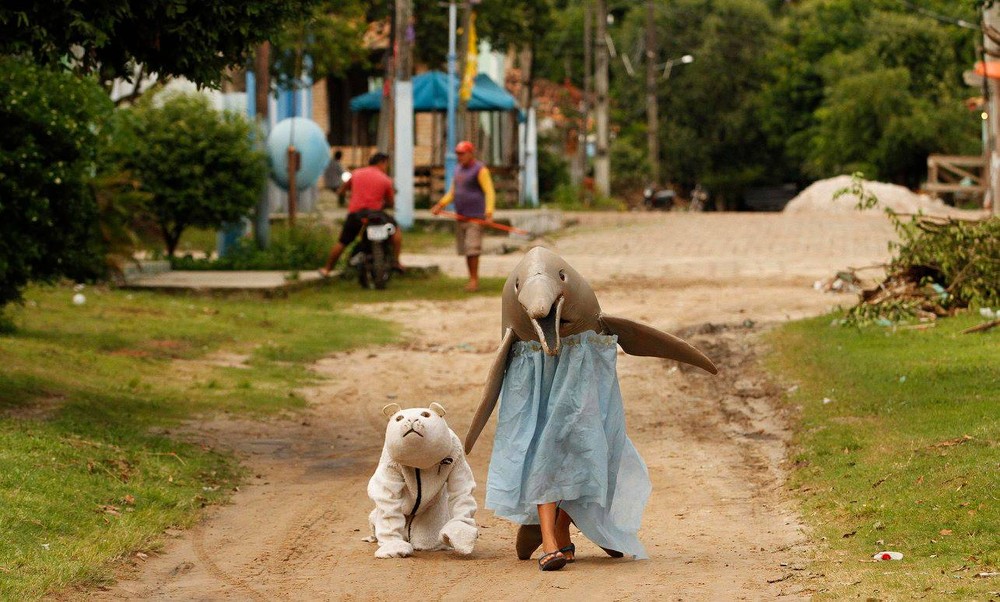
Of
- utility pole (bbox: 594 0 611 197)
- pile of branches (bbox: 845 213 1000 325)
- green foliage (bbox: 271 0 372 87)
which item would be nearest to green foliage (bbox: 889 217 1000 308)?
pile of branches (bbox: 845 213 1000 325)

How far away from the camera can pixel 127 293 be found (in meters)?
17.8

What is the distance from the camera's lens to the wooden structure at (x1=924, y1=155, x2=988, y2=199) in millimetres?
37344

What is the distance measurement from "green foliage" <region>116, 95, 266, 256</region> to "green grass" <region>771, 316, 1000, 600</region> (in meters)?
9.50

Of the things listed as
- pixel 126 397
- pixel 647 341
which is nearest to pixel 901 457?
pixel 647 341

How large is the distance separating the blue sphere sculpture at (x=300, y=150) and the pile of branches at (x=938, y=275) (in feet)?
36.5

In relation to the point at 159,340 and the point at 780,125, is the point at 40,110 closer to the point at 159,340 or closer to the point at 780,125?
the point at 159,340

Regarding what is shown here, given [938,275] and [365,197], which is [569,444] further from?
[365,197]

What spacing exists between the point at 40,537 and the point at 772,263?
17101 mm

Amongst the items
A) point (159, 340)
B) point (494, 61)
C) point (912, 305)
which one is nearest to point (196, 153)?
point (159, 340)

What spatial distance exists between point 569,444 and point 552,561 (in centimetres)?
54

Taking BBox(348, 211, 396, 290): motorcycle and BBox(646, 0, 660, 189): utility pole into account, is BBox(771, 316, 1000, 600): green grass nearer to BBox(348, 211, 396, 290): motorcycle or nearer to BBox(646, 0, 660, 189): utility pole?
A: BBox(348, 211, 396, 290): motorcycle

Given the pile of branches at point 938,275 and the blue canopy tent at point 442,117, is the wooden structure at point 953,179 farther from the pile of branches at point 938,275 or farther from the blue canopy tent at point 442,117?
the pile of branches at point 938,275

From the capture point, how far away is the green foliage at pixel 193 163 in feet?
64.1

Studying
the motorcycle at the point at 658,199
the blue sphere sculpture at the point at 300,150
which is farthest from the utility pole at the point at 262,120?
the motorcycle at the point at 658,199
